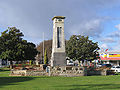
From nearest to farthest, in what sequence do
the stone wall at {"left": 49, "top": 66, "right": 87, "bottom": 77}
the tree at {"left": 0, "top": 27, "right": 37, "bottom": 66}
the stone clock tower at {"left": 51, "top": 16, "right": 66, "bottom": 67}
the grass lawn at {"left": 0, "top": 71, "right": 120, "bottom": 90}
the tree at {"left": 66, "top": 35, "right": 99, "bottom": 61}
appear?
the grass lawn at {"left": 0, "top": 71, "right": 120, "bottom": 90}
the stone wall at {"left": 49, "top": 66, "right": 87, "bottom": 77}
the stone clock tower at {"left": 51, "top": 16, "right": 66, "bottom": 67}
the tree at {"left": 0, "top": 27, "right": 37, "bottom": 66}
the tree at {"left": 66, "top": 35, "right": 99, "bottom": 61}

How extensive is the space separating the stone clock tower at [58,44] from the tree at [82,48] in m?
25.6

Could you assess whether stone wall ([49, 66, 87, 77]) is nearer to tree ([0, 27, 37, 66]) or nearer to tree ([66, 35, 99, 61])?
tree ([0, 27, 37, 66])

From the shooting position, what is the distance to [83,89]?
43.7 feet

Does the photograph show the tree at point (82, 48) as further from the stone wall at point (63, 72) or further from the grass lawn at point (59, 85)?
the grass lawn at point (59, 85)

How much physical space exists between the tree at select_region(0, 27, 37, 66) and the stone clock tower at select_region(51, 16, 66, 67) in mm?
21260

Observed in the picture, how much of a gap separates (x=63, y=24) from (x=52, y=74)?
719 cm

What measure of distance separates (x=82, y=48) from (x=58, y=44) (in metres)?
26.0

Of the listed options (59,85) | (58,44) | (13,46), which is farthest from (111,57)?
(59,85)

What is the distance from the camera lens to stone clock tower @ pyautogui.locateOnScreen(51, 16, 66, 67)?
28.4 m

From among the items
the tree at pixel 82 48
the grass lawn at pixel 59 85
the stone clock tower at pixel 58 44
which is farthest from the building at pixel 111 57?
the grass lawn at pixel 59 85

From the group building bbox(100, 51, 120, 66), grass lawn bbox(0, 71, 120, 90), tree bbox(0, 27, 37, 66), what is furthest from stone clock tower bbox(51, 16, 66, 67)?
building bbox(100, 51, 120, 66)

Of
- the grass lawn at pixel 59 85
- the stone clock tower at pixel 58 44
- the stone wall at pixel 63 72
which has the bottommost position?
the grass lawn at pixel 59 85

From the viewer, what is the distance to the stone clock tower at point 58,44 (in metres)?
28.4

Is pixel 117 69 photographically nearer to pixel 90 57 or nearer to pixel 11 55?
pixel 90 57
